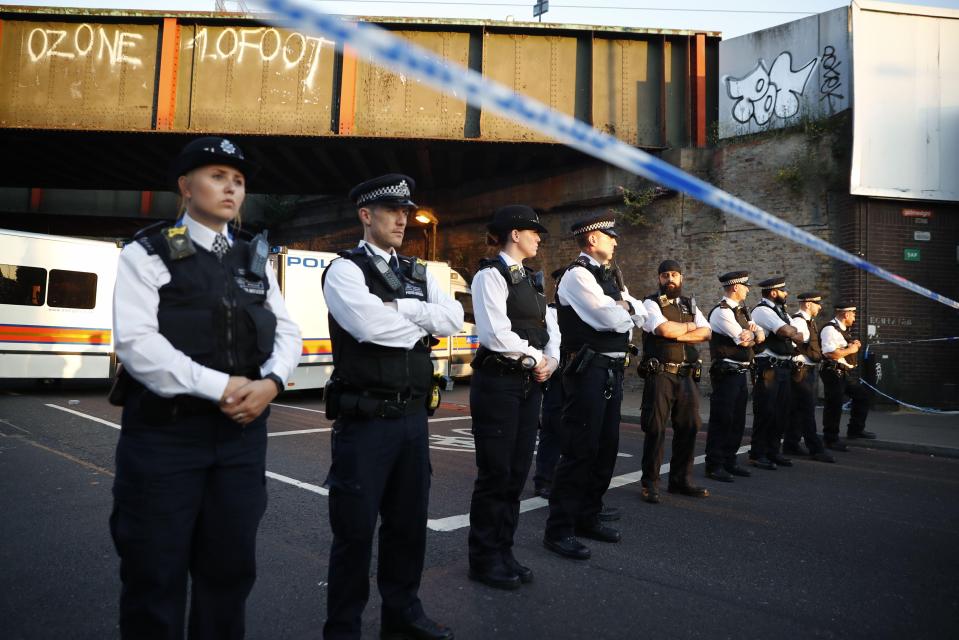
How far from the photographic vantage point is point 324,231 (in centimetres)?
2111

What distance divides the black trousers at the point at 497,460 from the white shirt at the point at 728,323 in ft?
12.0

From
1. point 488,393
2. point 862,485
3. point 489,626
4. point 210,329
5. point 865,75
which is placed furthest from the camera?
point 865,75

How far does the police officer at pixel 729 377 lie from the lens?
21.0 ft

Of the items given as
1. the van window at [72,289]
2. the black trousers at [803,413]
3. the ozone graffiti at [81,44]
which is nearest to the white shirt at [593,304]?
the black trousers at [803,413]

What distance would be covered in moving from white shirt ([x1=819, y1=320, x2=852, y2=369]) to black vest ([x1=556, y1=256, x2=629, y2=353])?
5494 mm

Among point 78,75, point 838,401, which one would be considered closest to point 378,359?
point 838,401

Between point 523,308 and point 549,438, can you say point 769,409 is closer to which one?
point 549,438

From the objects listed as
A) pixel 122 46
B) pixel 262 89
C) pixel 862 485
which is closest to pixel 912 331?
pixel 862 485

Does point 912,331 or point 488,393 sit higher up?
point 912,331

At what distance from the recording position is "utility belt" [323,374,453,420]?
2.66m

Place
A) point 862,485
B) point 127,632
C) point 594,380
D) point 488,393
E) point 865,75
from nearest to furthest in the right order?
point 127,632
point 488,393
point 594,380
point 862,485
point 865,75

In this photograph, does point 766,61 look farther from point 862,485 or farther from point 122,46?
point 122,46

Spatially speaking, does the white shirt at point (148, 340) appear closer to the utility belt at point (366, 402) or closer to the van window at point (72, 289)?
the utility belt at point (366, 402)

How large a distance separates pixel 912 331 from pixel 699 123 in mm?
6035
